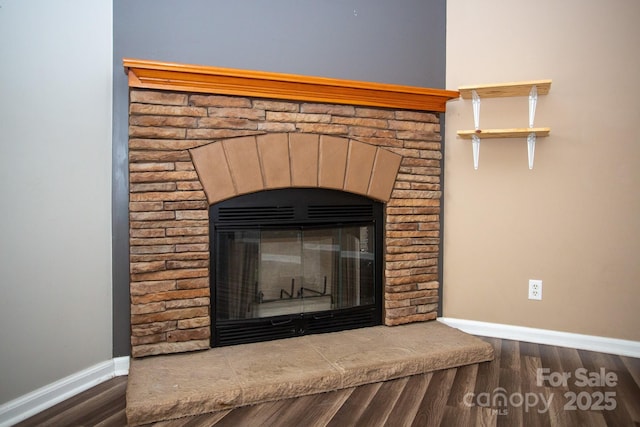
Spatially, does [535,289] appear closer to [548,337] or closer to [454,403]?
[548,337]

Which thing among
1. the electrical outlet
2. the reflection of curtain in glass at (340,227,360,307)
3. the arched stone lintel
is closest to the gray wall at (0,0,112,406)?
the arched stone lintel

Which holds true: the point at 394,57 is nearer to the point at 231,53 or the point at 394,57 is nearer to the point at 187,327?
the point at 231,53

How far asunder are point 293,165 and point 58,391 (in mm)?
1473

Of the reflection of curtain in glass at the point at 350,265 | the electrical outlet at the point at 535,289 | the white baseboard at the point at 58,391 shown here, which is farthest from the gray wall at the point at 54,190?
the electrical outlet at the point at 535,289

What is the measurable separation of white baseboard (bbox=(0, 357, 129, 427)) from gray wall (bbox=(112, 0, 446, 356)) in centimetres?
9

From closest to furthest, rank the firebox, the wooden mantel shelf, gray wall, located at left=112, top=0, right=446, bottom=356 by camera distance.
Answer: the wooden mantel shelf → gray wall, located at left=112, top=0, right=446, bottom=356 → the firebox

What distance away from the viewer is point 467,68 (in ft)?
8.84

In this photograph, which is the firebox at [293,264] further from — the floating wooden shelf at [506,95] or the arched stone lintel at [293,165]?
the floating wooden shelf at [506,95]

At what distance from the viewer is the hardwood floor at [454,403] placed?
1.73 meters

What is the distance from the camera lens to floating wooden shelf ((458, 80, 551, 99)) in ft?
7.73

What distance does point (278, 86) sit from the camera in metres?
2.24

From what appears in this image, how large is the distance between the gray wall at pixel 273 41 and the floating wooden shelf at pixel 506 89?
10.7 inches

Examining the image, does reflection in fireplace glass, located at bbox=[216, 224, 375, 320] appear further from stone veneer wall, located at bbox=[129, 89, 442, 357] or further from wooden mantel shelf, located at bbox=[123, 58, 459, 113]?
wooden mantel shelf, located at bbox=[123, 58, 459, 113]

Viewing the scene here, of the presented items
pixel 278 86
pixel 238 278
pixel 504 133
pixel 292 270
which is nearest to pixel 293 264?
pixel 292 270
